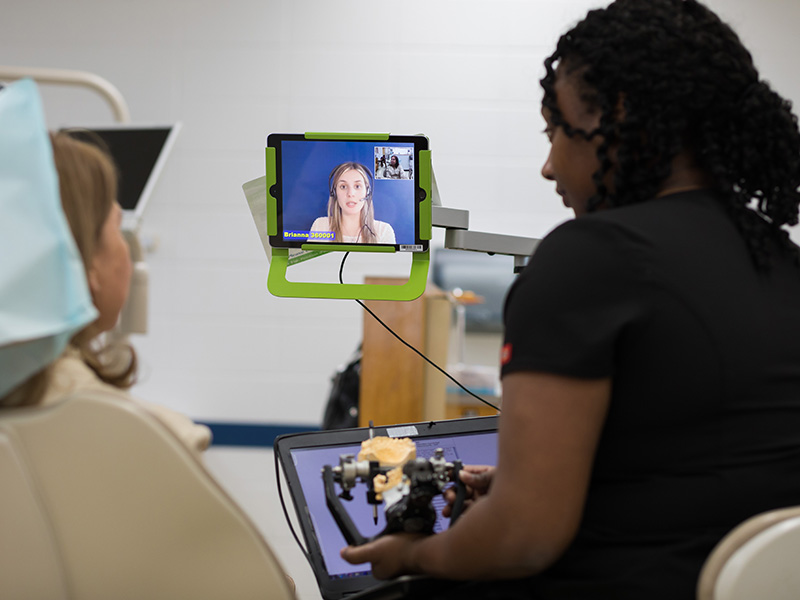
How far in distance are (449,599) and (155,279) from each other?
289 centimetres

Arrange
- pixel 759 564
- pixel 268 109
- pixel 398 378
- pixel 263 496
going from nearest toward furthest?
1. pixel 759 564
2. pixel 398 378
3. pixel 263 496
4. pixel 268 109

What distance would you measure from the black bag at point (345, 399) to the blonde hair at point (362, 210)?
1.45m

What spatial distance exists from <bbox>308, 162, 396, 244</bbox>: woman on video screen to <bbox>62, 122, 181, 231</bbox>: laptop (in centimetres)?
77

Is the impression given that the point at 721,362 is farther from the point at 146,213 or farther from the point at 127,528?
the point at 146,213

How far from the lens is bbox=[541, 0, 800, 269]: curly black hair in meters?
0.82

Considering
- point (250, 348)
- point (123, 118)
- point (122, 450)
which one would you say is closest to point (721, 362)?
point (122, 450)

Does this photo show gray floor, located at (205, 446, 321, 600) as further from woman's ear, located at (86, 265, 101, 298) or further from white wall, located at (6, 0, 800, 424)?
woman's ear, located at (86, 265, 101, 298)

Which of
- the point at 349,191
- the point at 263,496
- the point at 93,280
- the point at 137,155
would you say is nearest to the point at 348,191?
the point at 349,191

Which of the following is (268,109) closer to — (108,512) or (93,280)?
(93,280)

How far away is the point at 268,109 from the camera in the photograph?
11.1ft

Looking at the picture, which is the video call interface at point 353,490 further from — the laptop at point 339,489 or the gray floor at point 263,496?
the gray floor at point 263,496

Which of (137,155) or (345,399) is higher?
(137,155)

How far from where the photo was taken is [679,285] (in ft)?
2.43

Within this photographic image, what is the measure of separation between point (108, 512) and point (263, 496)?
2491 mm
